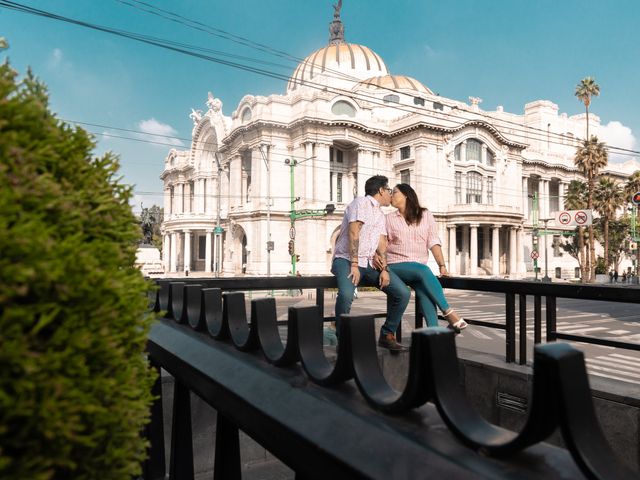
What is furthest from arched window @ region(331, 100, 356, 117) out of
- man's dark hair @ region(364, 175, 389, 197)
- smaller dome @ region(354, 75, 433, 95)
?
man's dark hair @ region(364, 175, 389, 197)

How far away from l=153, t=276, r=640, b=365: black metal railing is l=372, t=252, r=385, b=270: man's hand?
1.53ft

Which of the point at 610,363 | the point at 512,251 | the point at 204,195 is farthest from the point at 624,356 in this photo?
the point at 204,195

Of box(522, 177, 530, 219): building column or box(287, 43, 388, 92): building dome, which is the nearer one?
box(522, 177, 530, 219): building column

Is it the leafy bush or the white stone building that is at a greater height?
the white stone building

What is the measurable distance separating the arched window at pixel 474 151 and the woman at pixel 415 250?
4891cm

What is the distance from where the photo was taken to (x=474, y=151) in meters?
51.6

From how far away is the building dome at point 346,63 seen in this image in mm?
66812

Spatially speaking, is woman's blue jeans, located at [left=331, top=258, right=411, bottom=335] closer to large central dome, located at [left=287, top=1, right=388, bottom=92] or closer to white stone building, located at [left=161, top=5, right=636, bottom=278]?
white stone building, located at [left=161, top=5, right=636, bottom=278]

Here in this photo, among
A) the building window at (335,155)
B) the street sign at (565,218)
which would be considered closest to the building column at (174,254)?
the building window at (335,155)

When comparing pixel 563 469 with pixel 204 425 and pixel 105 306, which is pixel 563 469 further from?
pixel 204 425

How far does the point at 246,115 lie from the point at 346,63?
81.1 feet

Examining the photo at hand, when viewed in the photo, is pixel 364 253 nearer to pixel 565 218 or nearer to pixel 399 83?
pixel 565 218

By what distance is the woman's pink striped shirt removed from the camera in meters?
4.80

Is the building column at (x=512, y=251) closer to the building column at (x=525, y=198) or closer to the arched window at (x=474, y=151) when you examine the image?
the building column at (x=525, y=198)
